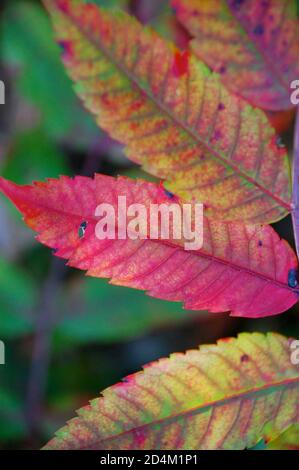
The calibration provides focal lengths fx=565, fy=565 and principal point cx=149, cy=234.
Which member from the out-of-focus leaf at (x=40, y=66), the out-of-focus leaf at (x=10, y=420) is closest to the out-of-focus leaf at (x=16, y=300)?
the out-of-focus leaf at (x=10, y=420)

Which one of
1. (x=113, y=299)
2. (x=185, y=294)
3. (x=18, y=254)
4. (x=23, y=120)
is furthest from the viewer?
(x=23, y=120)

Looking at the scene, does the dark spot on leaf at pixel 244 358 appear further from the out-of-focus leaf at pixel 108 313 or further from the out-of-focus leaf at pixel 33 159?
the out-of-focus leaf at pixel 33 159

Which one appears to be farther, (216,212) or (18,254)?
(18,254)

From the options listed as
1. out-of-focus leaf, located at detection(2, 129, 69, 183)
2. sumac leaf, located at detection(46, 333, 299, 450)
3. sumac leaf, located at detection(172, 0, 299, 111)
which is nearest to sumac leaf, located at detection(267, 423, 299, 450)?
sumac leaf, located at detection(46, 333, 299, 450)

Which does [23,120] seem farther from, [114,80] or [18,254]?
[114,80]
